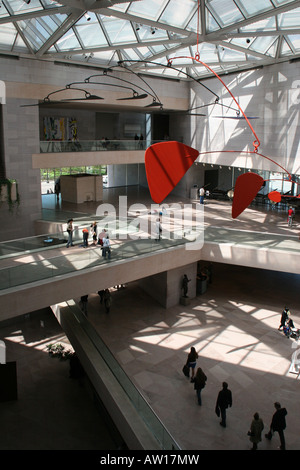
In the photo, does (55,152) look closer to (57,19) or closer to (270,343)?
(57,19)

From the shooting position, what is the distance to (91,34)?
73.6 feet

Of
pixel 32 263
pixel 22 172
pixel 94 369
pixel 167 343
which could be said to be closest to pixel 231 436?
pixel 94 369

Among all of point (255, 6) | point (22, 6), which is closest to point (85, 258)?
point (22, 6)

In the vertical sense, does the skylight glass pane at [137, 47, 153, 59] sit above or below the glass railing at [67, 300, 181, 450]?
above

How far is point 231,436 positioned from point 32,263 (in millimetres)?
9271

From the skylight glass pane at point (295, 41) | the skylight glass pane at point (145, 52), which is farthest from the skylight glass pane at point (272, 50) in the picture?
the skylight glass pane at point (145, 52)

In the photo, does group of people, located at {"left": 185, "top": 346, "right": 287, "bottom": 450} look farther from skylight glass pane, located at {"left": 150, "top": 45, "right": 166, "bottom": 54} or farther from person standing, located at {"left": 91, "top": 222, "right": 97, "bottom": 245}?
skylight glass pane, located at {"left": 150, "top": 45, "right": 166, "bottom": 54}

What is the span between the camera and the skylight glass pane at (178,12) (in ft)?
63.8

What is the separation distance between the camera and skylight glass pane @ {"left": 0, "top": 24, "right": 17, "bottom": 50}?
21.0 metres

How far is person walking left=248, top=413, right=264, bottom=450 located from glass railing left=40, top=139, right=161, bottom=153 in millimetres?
20780

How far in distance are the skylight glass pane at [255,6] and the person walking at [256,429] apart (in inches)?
651

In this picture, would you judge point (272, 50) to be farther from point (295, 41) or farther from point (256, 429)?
point (256, 429)

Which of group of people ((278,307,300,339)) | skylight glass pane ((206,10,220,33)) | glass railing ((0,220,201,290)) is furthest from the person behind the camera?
skylight glass pane ((206,10,220,33))

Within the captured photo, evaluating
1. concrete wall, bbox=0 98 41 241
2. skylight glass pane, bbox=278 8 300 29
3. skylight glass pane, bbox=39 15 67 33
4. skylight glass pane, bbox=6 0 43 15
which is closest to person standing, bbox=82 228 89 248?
concrete wall, bbox=0 98 41 241
